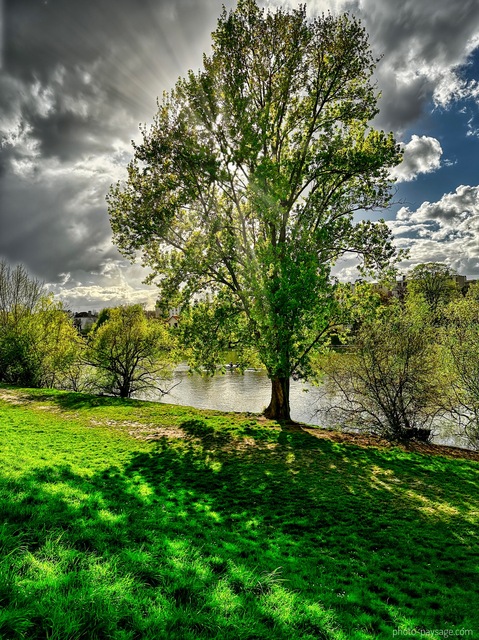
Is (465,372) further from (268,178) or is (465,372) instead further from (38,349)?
(38,349)

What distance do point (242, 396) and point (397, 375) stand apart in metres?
21.0

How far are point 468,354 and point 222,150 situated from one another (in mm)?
15169

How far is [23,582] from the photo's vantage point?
12.1 ft

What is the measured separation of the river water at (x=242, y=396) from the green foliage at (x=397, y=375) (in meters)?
5.09

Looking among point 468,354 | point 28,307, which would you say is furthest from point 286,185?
point 28,307

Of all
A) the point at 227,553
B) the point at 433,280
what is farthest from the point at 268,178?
the point at 433,280

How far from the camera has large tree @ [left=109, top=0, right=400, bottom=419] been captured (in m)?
15.7

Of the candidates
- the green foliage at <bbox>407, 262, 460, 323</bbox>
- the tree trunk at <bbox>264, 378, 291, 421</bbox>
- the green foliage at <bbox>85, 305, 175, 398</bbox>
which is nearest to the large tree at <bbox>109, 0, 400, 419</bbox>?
the tree trunk at <bbox>264, 378, 291, 421</bbox>

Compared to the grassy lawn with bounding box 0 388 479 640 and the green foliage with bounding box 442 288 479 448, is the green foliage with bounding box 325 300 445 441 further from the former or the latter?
the grassy lawn with bounding box 0 388 479 640

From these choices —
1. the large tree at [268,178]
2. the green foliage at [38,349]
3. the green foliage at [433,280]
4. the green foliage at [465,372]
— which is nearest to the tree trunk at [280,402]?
the large tree at [268,178]

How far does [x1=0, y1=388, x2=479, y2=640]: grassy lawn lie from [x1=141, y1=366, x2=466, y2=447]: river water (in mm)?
11113

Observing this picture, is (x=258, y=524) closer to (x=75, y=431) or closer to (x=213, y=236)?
(x=75, y=431)

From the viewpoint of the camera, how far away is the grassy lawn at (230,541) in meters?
3.81

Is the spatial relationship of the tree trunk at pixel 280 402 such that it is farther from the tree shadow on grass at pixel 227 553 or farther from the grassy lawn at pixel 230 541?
the tree shadow on grass at pixel 227 553
